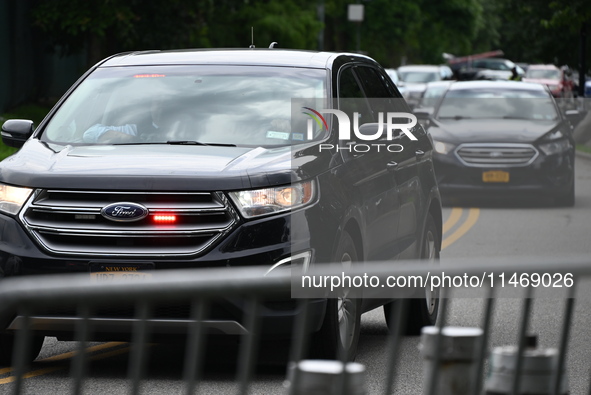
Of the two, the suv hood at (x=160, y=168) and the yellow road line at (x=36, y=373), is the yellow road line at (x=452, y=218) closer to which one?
the suv hood at (x=160, y=168)

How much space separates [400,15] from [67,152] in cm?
6107

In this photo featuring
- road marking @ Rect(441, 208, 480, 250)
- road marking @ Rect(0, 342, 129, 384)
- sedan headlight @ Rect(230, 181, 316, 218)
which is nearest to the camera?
sedan headlight @ Rect(230, 181, 316, 218)

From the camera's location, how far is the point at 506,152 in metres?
18.0

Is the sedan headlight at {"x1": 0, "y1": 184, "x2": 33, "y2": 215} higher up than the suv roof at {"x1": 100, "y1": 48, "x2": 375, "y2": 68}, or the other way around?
the suv roof at {"x1": 100, "y1": 48, "x2": 375, "y2": 68}

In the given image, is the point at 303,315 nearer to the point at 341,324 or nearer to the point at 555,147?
the point at 341,324

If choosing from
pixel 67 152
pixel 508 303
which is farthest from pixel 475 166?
pixel 67 152

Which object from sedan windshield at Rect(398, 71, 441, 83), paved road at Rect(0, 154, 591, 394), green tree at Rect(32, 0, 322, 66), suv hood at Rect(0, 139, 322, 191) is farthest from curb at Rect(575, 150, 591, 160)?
suv hood at Rect(0, 139, 322, 191)

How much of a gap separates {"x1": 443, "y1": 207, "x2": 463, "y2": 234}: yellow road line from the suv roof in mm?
7200

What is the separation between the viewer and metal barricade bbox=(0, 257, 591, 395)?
10.7 ft

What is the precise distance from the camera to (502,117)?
18.9 metres

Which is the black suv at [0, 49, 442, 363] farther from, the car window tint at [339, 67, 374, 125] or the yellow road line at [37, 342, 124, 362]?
the yellow road line at [37, 342, 124, 362]

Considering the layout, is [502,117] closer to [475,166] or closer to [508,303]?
[475,166]

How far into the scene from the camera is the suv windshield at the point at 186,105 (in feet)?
24.7

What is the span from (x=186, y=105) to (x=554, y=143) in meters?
11.2
